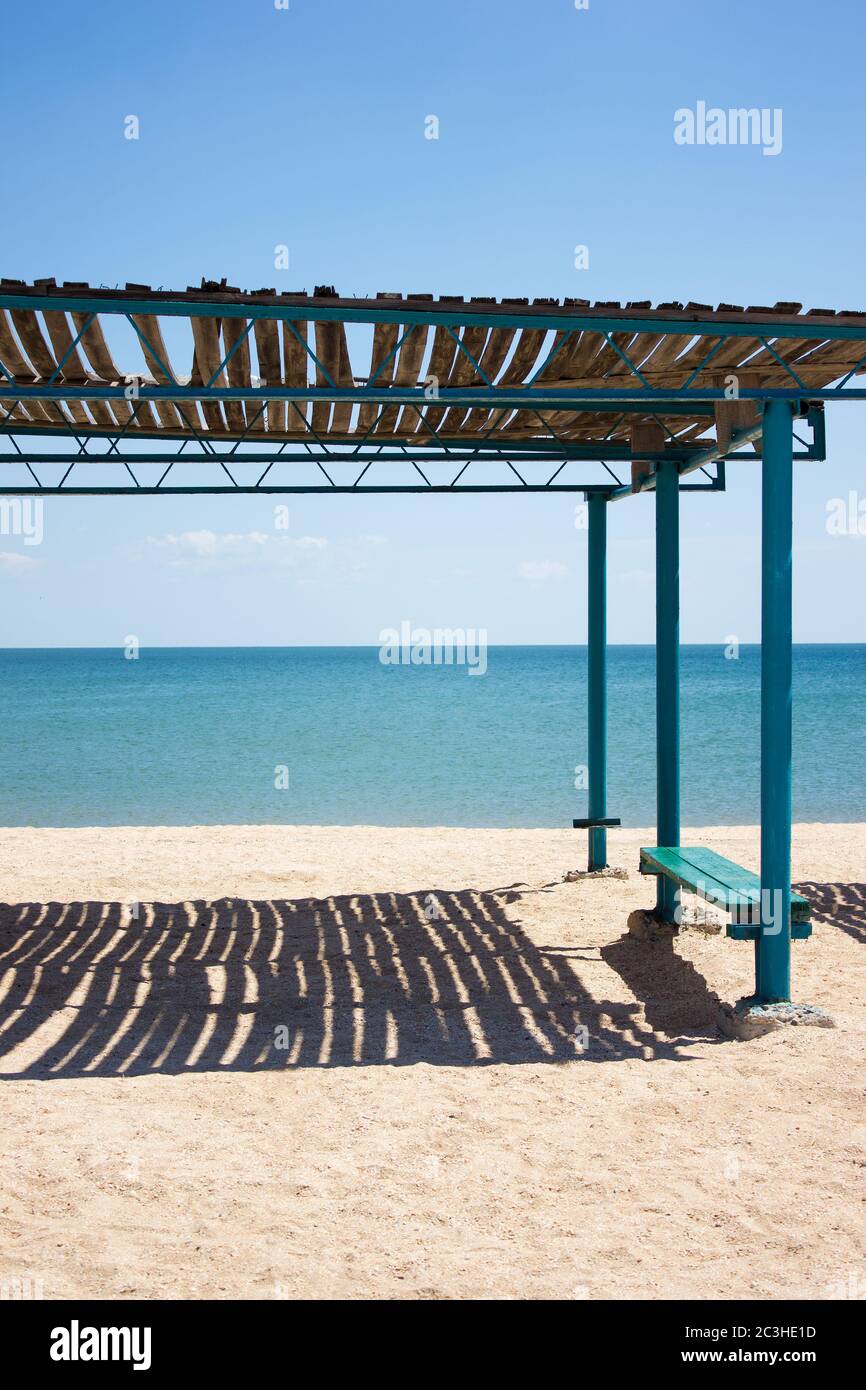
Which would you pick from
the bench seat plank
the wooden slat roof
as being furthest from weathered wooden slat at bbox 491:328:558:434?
the bench seat plank

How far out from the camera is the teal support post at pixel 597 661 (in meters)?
11.0

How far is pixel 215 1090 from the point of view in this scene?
5.76 metres

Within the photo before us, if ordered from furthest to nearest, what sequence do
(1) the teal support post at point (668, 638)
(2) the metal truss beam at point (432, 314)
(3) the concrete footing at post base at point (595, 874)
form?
(3) the concrete footing at post base at point (595, 874) < (1) the teal support post at point (668, 638) < (2) the metal truss beam at point (432, 314)

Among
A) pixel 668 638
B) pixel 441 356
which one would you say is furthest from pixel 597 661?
pixel 441 356

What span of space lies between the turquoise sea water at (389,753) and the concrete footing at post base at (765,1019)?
46.3 ft

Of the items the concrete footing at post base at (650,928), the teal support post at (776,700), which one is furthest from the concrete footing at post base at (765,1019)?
the concrete footing at post base at (650,928)

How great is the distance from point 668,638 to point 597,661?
210 cm

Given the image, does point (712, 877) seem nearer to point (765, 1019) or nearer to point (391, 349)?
point (765, 1019)

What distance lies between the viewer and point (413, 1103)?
554 cm

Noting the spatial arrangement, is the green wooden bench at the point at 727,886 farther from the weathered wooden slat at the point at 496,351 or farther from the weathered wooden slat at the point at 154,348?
the weathered wooden slat at the point at 154,348

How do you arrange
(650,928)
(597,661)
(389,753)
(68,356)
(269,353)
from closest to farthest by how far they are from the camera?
(68,356) → (269,353) → (650,928) → (597,661) → (389,753)

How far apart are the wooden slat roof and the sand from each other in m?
3.83

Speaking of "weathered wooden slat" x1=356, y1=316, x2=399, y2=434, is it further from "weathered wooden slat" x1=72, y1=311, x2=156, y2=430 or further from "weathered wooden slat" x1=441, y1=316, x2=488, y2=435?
"weathered wooden slat" x1=72, y1=311, x2=156, y2=430
